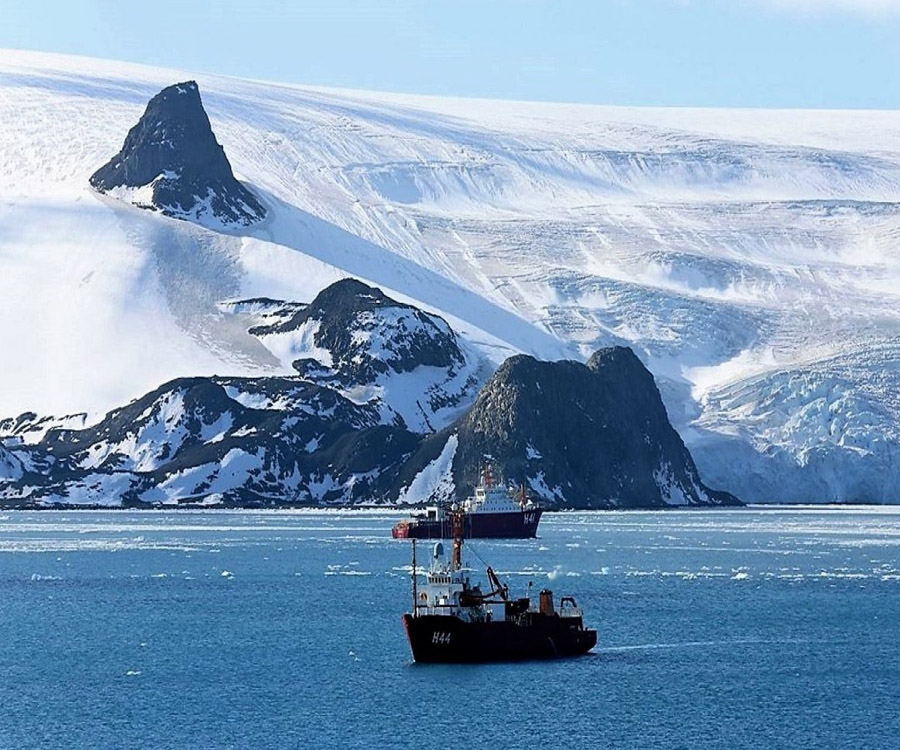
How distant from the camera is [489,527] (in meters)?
174

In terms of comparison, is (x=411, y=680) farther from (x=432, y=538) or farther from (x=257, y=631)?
(x=432, y=538)

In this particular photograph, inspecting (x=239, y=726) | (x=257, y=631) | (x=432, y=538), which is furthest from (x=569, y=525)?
(x=239, y=726)

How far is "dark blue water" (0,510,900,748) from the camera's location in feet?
216

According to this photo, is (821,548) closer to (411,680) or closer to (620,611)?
(620,611)

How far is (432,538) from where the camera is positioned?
6865 inches

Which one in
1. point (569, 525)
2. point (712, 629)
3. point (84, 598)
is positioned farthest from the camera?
point (569, 525)

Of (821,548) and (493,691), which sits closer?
(493,691)

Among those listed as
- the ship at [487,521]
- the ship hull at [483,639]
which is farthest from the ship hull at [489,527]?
the ship hull at [483,639]

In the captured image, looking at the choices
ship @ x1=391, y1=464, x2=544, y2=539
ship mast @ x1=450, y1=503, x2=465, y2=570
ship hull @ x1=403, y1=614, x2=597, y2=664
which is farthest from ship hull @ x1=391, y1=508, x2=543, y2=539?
ship hull @ x1=403, y1=614, x2=597, y2=664

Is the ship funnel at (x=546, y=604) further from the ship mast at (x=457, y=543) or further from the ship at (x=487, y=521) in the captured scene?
the ship at (x=487, y=521)

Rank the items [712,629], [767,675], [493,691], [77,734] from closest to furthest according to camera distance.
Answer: [77,734], [493,691], [767,675], [712,629]

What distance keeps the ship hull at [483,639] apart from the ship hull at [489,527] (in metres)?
91.1

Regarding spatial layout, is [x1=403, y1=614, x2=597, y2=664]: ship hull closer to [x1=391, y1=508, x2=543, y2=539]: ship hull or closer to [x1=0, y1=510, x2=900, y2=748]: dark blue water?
[x1=0, y1=510, x2=900, y2=748]: dark blue water

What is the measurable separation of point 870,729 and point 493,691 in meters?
13.1
